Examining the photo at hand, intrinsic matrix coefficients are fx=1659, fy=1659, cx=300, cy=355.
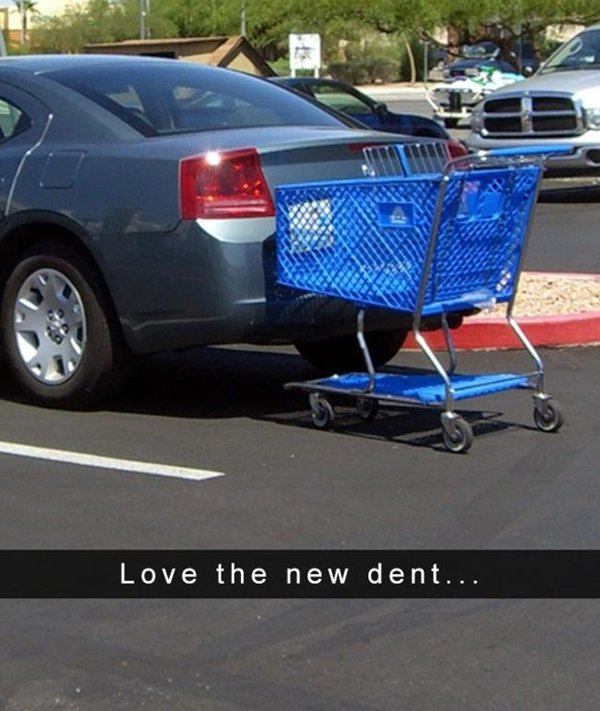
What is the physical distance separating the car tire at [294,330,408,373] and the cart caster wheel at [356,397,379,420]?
0.97m

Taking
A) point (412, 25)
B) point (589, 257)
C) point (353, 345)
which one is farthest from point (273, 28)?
point (353, 345)

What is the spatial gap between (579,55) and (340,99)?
5934 millimetres

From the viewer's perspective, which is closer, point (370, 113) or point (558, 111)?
point (558, 111)

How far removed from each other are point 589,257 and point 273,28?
21.4 meters

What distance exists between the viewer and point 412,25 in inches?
1130

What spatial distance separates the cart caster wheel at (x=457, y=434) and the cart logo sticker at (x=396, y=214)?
0.86 metres

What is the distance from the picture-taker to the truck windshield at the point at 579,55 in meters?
20.0

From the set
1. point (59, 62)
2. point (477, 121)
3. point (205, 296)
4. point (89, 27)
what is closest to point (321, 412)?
point (205, 296)

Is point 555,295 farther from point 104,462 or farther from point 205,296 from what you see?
point 104,462

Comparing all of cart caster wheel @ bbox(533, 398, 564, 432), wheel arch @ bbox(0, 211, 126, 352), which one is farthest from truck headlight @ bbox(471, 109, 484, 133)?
cart caster wheel @ bbox(533, 398, 564, 432)

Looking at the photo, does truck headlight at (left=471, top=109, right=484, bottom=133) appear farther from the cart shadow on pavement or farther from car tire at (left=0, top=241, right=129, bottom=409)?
car tire at (left=0, top=241, right=129, bottom=409)

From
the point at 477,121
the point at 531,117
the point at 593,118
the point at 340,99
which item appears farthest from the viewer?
the point at 340,99

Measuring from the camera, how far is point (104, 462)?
7020mm
